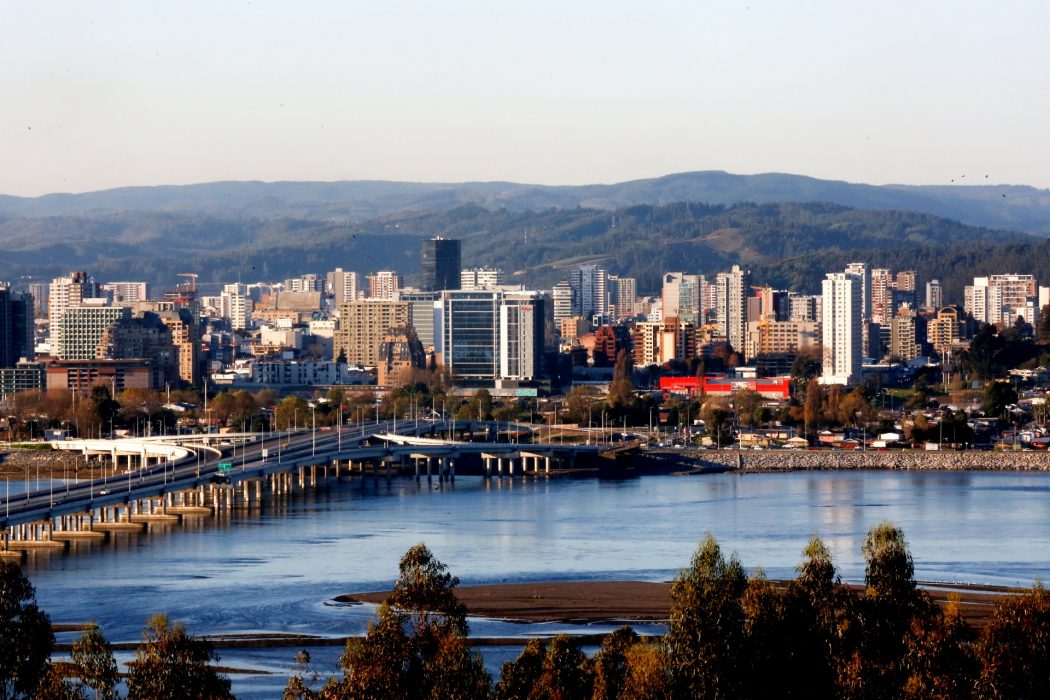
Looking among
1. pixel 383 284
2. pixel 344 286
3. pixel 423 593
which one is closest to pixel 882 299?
pixel 383 284

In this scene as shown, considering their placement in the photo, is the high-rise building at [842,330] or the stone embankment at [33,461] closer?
the stone embankment at [33,461]

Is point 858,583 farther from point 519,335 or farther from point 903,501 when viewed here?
point 519,335

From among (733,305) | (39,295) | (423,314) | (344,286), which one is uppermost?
(344,286)

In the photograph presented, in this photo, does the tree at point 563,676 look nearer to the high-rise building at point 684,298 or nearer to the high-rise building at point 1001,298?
the high-rise building at point 684,298

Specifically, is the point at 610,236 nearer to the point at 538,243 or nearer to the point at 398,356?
the point at 538,243

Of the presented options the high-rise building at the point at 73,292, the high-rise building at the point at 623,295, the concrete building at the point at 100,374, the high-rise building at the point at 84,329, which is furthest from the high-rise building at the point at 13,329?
the high-rise building at the point at 623,295
